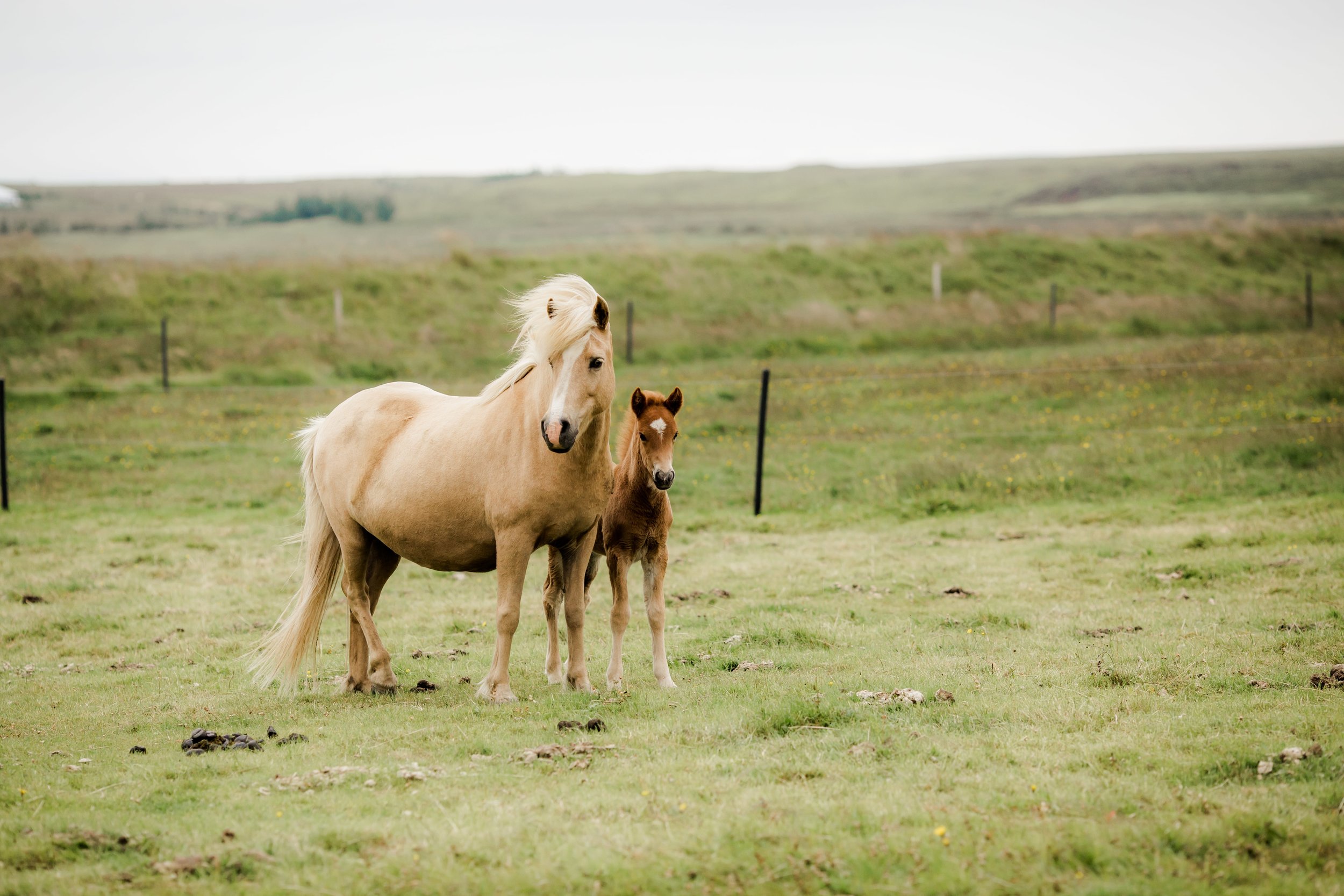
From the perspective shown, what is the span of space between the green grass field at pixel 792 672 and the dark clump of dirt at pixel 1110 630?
0.07 metres

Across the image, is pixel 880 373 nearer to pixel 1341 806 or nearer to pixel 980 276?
pixel 980 276

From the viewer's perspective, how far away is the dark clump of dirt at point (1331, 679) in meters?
6.11

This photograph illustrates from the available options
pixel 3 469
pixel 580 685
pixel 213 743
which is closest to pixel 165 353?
pixel 3 469

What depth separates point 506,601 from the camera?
6477 millimetres

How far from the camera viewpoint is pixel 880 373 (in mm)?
22656

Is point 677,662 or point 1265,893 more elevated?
point 1265,893

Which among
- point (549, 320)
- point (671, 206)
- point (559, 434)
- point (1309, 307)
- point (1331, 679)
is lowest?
point (1331, 679)

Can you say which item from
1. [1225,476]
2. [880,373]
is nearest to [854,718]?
[1225,476]

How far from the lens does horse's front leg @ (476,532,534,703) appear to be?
20.9 ft

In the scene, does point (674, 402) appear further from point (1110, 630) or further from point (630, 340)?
point (630, 340)

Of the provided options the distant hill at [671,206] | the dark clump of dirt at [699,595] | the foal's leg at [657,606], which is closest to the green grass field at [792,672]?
the dark clump of dirt at [699,595]

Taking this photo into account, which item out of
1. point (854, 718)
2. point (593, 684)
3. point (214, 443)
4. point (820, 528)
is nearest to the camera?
point (854, 718)

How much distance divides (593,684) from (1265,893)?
4.34 m

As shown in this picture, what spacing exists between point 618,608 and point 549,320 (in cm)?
218
